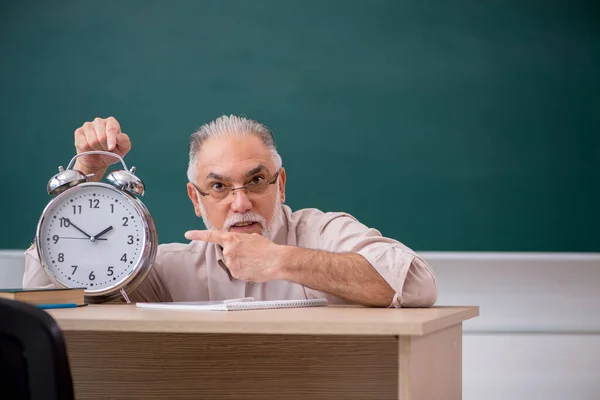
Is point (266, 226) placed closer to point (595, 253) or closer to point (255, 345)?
point (255, 345)

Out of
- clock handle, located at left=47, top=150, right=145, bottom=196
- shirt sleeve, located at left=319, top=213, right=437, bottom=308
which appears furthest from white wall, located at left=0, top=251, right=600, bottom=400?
clock handle, located at left=47, top=150, right=145, bottom=196

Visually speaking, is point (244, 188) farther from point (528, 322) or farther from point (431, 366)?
point (528, 322)

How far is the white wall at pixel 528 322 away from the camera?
3232mm

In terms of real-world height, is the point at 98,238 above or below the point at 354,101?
below

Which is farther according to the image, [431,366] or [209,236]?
[209,236]

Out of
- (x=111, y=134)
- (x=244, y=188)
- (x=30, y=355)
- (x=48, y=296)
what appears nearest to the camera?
(x=30, y=355)

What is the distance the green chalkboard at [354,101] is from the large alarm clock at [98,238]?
1.32 metres

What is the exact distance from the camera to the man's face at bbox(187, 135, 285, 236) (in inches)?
94.2

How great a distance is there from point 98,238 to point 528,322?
1.83 m

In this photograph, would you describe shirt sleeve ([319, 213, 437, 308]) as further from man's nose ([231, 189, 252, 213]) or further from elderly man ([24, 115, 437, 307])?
man's nose ([231, 189, 252, 213])

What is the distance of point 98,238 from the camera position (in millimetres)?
2070

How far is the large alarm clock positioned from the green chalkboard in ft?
4.32

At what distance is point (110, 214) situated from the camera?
6.81 ft

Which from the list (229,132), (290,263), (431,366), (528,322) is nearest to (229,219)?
(229,132)
